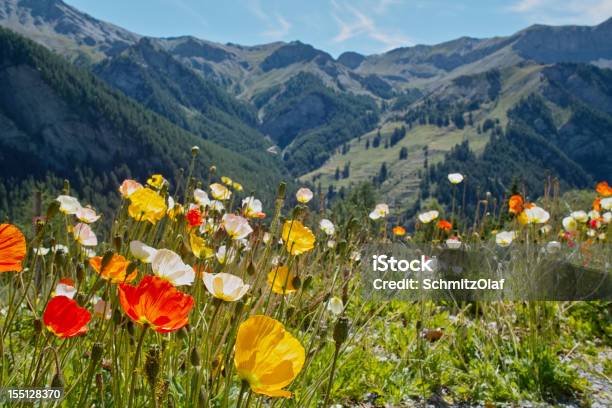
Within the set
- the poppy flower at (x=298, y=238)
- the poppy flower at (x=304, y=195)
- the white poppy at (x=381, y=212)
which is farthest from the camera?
the white poppy at (x=381, y=212)

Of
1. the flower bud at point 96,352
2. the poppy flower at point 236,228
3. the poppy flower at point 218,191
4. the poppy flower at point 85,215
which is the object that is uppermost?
the poppy flower at point 218,191

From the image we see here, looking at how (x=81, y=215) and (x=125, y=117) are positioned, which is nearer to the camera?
(x=81, y=215)

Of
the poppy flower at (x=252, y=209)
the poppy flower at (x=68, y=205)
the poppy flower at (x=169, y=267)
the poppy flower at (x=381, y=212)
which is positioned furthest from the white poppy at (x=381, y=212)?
the poppy flower at (x=169, y=267)

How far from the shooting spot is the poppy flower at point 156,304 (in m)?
1.08

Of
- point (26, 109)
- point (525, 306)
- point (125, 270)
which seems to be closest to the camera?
point (125, 270)

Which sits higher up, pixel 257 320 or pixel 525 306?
pixel 525 306

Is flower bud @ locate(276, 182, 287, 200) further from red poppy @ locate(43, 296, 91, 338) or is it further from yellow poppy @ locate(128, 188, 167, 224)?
red poppy @ locate(43, 296, 91, 338)

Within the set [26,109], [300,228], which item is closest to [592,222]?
[300,228]

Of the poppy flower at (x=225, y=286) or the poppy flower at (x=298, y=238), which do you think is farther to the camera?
the poppy flower at (x=298, y=238)

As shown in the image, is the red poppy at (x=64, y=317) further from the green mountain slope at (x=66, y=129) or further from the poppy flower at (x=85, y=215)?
the green mountain slope at (x=66, y=129)

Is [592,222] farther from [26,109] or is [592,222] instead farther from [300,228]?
[26,109]

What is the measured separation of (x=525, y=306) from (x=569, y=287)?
0.70 m

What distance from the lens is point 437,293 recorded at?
4.19 metres

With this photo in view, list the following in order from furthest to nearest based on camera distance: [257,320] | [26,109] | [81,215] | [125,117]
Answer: [125,117]
[26,109]
[81,215]
[257,320]
